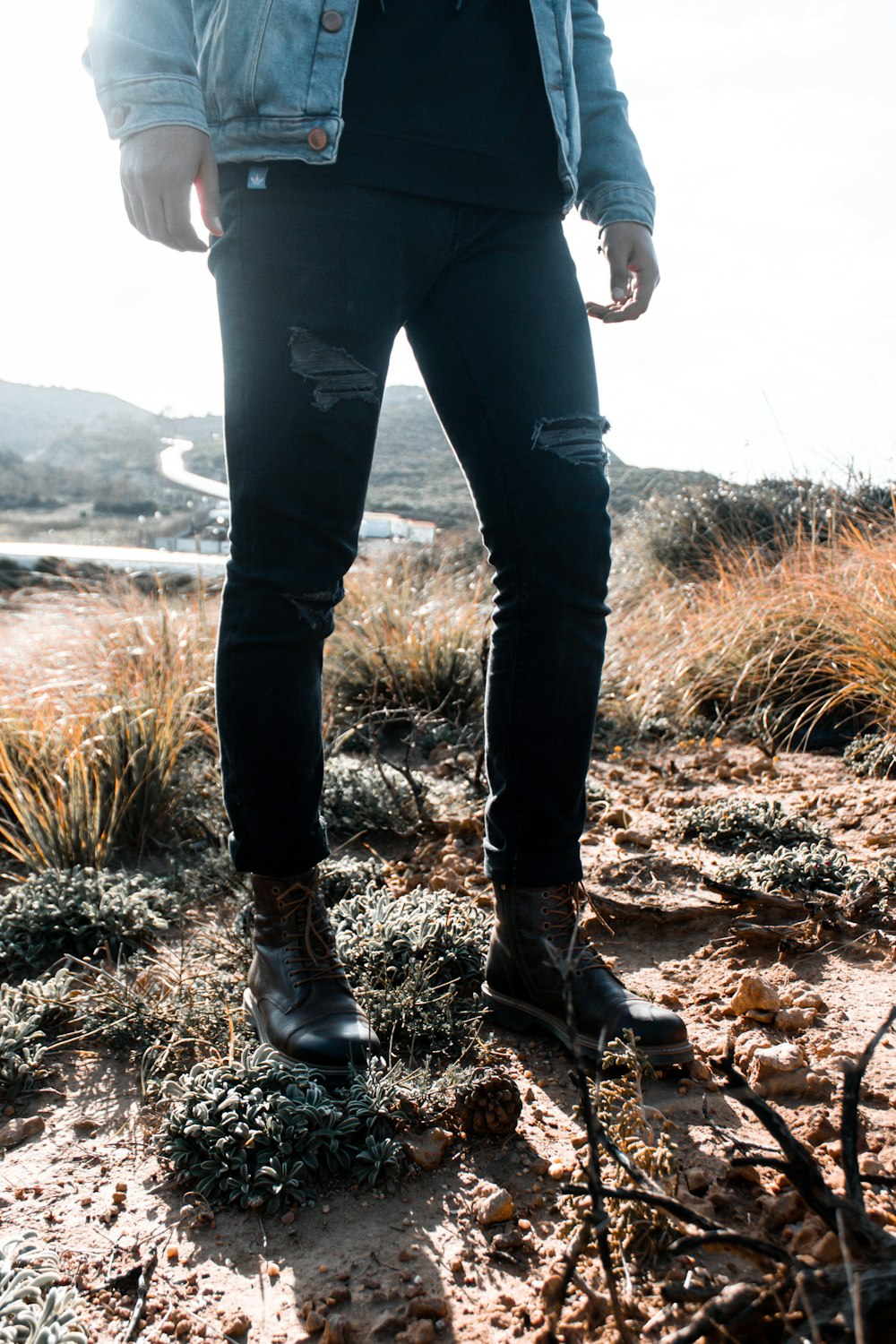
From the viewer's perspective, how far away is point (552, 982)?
1.53m

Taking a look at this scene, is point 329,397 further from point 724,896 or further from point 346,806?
point 346,806

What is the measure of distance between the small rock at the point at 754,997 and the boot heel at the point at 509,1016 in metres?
0.34

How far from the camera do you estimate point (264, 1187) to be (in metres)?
1.22

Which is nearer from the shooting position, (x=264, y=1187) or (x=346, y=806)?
(x=264, y=1187)

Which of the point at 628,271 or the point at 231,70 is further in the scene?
the point at 628,271

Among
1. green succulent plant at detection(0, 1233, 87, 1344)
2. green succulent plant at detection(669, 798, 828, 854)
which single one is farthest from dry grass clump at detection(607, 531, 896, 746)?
green succulent plant at detection(0, 1233, 87, 1344)

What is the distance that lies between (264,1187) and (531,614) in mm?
905

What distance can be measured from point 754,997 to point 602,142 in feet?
5.08

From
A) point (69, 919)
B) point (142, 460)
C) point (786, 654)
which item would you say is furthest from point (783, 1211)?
point (142, 460)

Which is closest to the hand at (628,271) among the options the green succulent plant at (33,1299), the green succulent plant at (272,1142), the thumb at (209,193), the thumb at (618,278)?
the thumb at (618,278)

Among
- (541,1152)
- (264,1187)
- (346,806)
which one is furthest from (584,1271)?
(346,806)

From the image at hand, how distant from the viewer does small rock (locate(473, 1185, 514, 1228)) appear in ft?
3.75

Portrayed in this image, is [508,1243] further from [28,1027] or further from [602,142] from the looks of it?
[602,142]

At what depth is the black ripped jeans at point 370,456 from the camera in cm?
134
